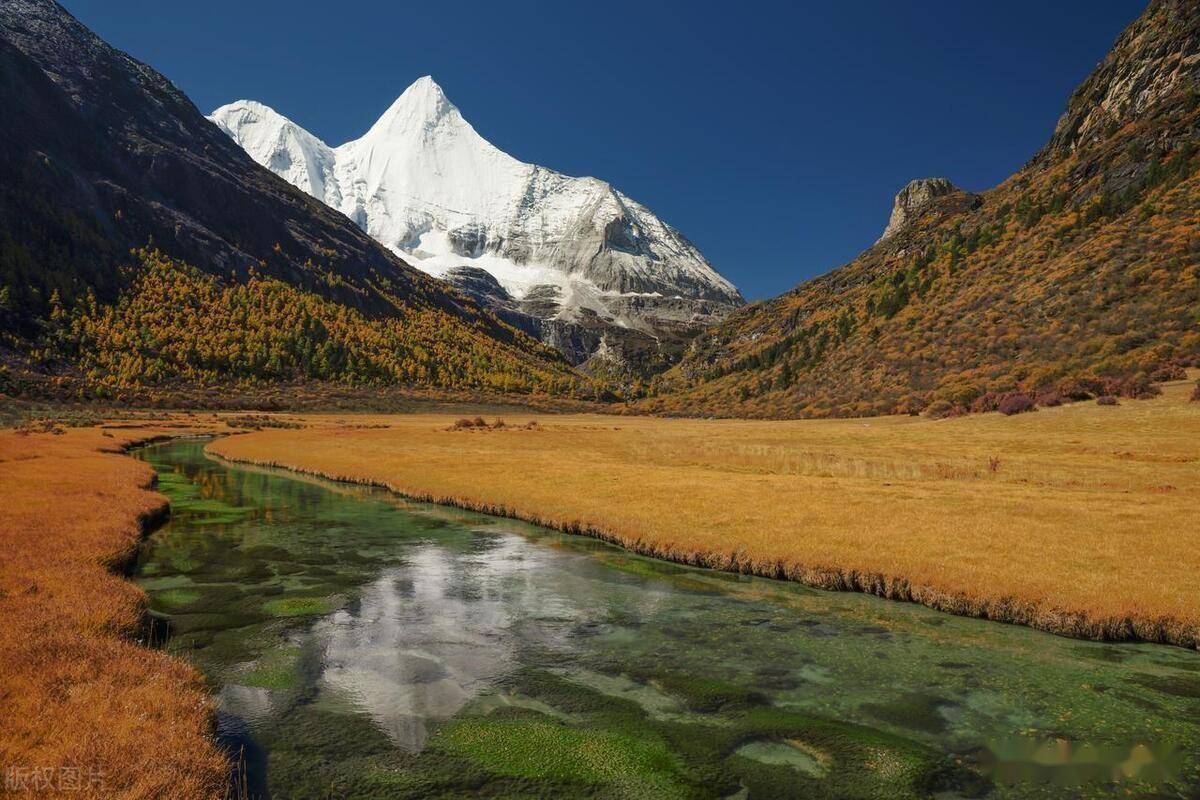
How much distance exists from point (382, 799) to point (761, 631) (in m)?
12.7

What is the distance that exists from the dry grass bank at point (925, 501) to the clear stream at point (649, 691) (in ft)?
4.87

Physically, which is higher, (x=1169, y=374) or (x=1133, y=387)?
(x=1169, y=374)

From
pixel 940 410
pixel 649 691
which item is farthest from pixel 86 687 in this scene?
pixel 940 410


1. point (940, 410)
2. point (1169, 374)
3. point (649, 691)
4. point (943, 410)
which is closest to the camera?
point (649, 691)

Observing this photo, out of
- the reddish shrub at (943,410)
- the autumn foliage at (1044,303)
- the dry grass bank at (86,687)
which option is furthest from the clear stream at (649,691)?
the reddish shrub at (943,410)

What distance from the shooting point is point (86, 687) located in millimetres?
12055

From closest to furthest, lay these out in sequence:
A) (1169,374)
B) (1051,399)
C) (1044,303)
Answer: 1. (1169,374)
2. (1051,399)
3. (1044,303)

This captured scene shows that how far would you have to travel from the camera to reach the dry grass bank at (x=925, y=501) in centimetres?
2092

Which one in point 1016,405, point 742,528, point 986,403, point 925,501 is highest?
point 986,403

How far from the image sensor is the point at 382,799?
11.0 m

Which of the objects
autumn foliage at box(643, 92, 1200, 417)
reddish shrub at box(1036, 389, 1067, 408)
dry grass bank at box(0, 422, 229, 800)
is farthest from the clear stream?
autumn foliage at box(643, 92, 1200, 417)

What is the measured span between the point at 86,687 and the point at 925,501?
35.3 meters

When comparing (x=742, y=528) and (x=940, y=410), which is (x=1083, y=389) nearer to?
(x=940, y=410)

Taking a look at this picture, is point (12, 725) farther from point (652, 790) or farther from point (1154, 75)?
point (1154, 75)
